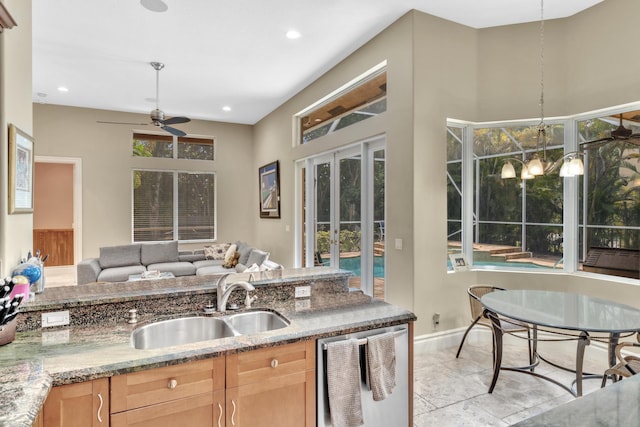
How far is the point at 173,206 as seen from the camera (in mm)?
7348

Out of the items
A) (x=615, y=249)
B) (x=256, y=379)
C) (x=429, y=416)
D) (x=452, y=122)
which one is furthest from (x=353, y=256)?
(x=256, y=379)

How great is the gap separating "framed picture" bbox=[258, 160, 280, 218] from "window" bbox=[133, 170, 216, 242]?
117 centimetres

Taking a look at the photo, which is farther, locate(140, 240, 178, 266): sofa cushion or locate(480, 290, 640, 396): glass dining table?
locate(140, 240, 178, 266): sofa cushion

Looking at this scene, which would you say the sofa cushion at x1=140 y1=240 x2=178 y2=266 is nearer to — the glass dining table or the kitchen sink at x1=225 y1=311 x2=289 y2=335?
the kitchen sink at x1=225 y1=311 x2=289 y2=335

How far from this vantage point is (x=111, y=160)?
678 centimetres

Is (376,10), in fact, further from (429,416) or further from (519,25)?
(429,416)

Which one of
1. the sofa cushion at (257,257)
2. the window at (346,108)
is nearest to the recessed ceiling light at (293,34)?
the window at (346,108)

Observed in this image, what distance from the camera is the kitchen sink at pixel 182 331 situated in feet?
5.95

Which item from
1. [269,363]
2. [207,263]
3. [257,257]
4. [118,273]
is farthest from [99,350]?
[207,263]

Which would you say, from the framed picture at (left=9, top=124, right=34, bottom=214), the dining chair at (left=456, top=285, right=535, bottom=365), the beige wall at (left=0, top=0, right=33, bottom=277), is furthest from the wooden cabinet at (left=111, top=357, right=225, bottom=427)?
the dining chair at (left=456, top=285, right=535, bottom=365)

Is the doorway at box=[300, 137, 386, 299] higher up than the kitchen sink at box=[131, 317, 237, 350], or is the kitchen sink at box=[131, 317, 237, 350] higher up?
the doorway at box=[300, 137, 386, 299]

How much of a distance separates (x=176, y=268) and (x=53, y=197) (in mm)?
4765

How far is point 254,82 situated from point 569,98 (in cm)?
396

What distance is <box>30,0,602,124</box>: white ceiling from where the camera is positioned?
327 cm
